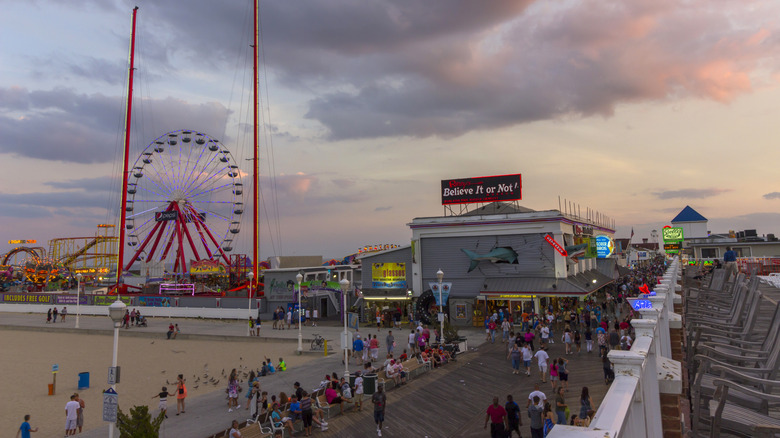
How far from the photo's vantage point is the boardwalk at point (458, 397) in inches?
547

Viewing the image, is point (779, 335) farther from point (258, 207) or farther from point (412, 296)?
point (258, 207)

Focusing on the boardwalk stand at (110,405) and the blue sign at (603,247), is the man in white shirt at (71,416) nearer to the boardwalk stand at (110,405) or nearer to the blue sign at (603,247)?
the boardwalk stand at (110,405)

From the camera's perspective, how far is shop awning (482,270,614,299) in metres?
31.4

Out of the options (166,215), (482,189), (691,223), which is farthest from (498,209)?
(691,223)

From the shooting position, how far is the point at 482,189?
3922 centimetres

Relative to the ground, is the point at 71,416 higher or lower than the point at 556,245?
lower

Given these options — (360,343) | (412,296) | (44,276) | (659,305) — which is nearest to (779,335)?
(659,305)

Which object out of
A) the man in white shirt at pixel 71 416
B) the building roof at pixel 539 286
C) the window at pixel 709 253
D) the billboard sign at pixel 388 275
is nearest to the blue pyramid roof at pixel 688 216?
the window at pixel 709 253

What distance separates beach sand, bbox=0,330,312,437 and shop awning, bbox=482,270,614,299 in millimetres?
14896

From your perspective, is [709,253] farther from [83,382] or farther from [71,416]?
[71,416]

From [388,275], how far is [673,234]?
58.6 m

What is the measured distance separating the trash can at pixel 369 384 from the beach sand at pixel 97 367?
7.13 meters

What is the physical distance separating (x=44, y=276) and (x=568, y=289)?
9095 centimetres

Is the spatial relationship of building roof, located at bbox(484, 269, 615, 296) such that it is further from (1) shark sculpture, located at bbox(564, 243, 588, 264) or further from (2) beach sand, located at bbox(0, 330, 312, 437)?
(2) beach sand, located at bbox(0, 330, 312, 437)
